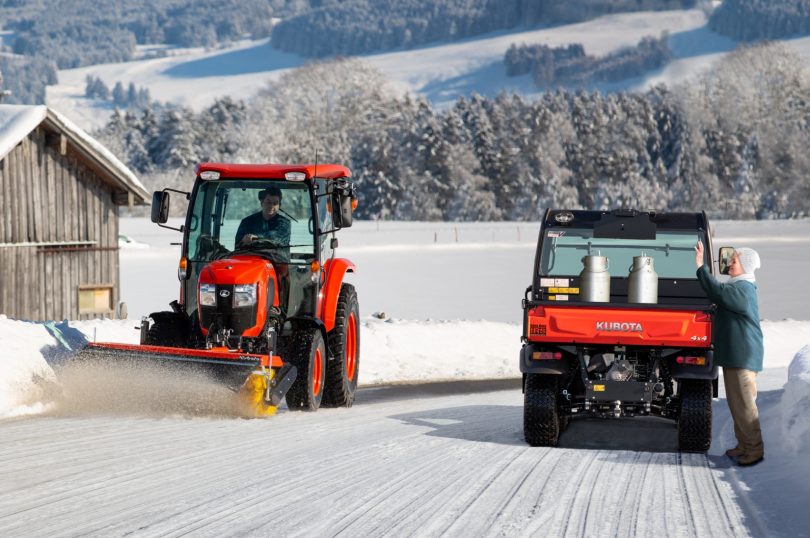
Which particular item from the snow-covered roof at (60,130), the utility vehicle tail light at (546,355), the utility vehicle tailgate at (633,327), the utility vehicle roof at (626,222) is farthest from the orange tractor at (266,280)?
the snow-covered roof at (60,130)

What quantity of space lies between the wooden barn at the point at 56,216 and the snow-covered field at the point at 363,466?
6001 mm

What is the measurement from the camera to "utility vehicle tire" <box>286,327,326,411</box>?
11.8 meters

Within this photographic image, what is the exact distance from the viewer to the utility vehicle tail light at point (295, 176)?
1217 centimetres

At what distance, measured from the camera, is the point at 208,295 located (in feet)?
37.7

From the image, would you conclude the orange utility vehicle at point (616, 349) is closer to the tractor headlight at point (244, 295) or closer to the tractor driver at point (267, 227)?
the tractor headlight at point (244, 295)

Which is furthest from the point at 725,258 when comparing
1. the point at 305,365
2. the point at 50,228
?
the point at 50,228

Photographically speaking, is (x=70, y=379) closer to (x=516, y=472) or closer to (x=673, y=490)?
(x=516, y=472)

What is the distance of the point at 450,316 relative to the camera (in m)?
29.2

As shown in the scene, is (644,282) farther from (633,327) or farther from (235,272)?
(235,272)

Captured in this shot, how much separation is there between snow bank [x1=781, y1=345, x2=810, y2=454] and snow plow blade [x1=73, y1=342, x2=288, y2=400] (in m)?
4.45

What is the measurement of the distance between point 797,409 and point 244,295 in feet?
16.6

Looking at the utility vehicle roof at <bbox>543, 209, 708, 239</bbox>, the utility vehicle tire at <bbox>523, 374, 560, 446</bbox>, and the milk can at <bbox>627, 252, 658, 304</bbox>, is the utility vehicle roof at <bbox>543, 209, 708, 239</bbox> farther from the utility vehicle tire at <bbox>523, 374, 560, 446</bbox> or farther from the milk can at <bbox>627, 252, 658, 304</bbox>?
the utility vehicle tire at <bbox>523, 374, 560, 446</bbox>

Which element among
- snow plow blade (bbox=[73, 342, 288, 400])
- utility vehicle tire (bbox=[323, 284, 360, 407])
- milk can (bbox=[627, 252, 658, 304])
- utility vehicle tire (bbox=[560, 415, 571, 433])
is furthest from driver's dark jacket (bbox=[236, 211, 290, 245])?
milk can (bbox=[627, 252, 658, 304])

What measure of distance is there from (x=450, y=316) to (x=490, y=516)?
21843mm
